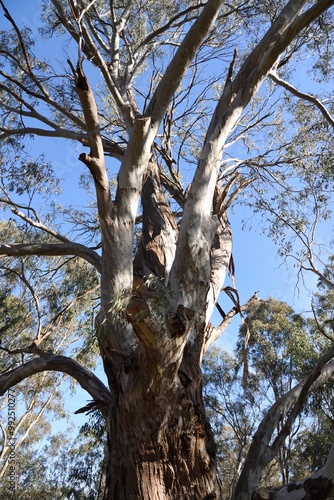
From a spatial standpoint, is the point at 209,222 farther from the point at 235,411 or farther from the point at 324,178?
the point at 235,411

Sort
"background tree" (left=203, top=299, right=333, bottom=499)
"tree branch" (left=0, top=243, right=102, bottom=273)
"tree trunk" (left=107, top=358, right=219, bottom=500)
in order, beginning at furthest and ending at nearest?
"background tree" (left=203, top=299, right=333, bottom=499) → "tree branch" (left=0, top=243, right=102, bottom=273) → "tree trunk" (left=107, top=358, right=219, bottom=500)

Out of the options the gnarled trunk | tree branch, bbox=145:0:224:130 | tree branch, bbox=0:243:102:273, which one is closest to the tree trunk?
the gnarled trunk

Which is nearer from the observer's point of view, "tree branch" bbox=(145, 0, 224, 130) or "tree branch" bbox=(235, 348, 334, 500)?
"tree branch" bbox=(235, 348, 334, 500)

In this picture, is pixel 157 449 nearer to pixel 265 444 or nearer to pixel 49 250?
pixel 265 444

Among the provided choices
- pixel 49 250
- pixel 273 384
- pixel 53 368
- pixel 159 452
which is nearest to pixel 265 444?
pixel 159 452

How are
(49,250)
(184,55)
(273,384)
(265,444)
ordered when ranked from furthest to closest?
(273,384) → (49,250) → (184,55) → (265,444)

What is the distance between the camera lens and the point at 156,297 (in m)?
1.92

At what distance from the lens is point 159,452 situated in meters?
2.08

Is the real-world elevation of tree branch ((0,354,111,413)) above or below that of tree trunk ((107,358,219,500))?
above

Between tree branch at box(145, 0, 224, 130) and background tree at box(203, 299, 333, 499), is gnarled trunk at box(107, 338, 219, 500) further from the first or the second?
background tree at box(203, 299, 333, 499)

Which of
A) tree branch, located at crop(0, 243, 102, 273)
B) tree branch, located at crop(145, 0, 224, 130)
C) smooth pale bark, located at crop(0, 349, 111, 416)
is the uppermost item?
tree branch, located at crop(145, 0, 224, 130)

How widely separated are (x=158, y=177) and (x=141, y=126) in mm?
1862

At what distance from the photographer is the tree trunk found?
2039mm

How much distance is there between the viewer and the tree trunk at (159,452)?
2039mm
